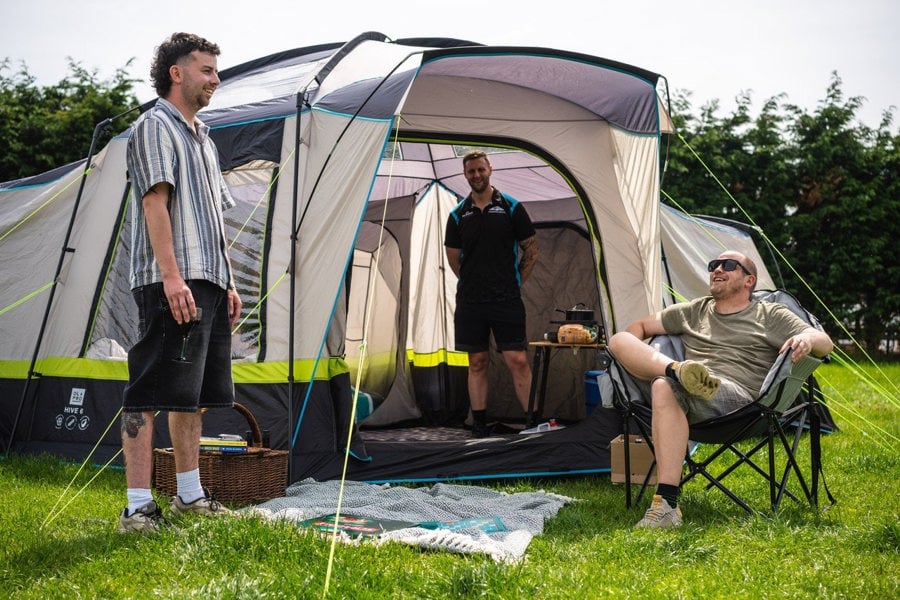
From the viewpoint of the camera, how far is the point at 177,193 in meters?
2.92

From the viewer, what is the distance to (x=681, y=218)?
5906 millimetres

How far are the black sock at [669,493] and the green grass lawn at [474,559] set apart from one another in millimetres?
87

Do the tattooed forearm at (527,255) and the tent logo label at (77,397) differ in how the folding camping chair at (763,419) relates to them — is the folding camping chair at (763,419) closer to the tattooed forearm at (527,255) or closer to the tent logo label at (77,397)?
the tattooed forearm at (527,255)

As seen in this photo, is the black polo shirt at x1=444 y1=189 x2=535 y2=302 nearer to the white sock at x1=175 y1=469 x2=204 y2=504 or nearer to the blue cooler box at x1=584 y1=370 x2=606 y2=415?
the blue cooler box at x1=584 y1=370 x2=606 y2=415

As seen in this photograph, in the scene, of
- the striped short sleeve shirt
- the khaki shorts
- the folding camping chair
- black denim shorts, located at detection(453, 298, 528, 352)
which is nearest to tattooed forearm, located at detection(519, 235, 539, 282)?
black denim shorts, located at detection(453, 298, 528, 352)

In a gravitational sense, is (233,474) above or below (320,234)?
below

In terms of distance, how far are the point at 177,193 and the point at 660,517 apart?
6.48 feet

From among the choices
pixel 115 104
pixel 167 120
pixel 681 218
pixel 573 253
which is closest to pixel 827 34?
pixel 681 218

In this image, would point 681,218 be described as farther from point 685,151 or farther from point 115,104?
point 115,104

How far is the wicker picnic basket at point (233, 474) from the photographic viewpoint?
3.48 meters

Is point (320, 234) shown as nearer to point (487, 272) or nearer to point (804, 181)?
point (487, 272)

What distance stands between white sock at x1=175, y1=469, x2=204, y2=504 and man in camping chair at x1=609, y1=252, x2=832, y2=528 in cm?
155

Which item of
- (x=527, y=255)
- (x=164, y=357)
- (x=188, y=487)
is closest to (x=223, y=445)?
(x=188, y=487)

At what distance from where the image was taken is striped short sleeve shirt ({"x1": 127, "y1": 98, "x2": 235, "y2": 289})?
286 centimetres
